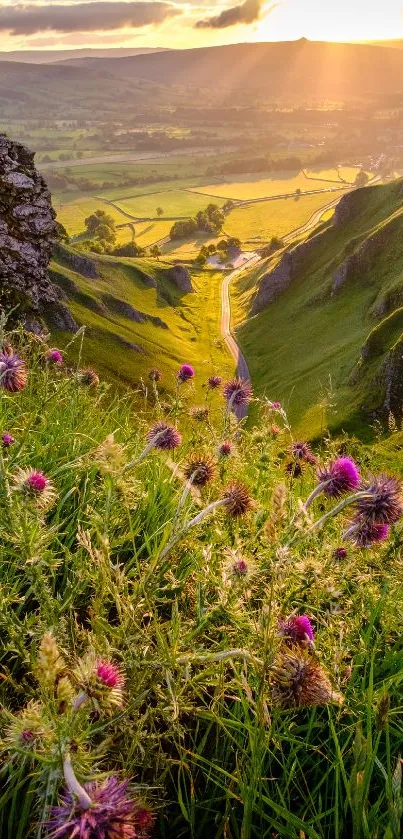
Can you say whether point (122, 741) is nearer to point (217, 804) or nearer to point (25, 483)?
point (217, 804)

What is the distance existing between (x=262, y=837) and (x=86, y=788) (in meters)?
1.34

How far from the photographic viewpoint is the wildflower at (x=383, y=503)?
4312mm

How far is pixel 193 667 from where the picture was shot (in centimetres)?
412

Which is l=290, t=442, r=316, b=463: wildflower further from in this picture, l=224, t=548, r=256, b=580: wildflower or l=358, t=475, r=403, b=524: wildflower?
l=224, t=548, r=256, b=580: wildflower

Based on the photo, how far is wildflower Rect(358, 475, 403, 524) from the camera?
4.31 meters

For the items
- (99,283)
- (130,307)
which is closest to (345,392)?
(130,307)

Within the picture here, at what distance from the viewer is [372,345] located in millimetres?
89812

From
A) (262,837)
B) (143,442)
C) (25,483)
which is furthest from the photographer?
(143,442)

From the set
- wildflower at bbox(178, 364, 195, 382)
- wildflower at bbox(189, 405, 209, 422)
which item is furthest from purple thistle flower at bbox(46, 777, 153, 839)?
wildflower at bbox(189, 405, 209, 422)

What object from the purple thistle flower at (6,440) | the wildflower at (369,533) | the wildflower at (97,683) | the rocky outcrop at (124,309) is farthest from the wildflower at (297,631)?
the rocky outcrop at (124,309)

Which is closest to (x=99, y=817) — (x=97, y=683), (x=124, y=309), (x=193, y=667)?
(x=97, y=683)

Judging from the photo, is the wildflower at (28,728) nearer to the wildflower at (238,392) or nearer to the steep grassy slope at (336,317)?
the wildflower at (238,392)

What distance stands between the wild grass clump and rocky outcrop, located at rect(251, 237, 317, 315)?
147m

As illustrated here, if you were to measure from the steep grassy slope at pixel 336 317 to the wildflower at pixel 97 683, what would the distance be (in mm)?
64076
